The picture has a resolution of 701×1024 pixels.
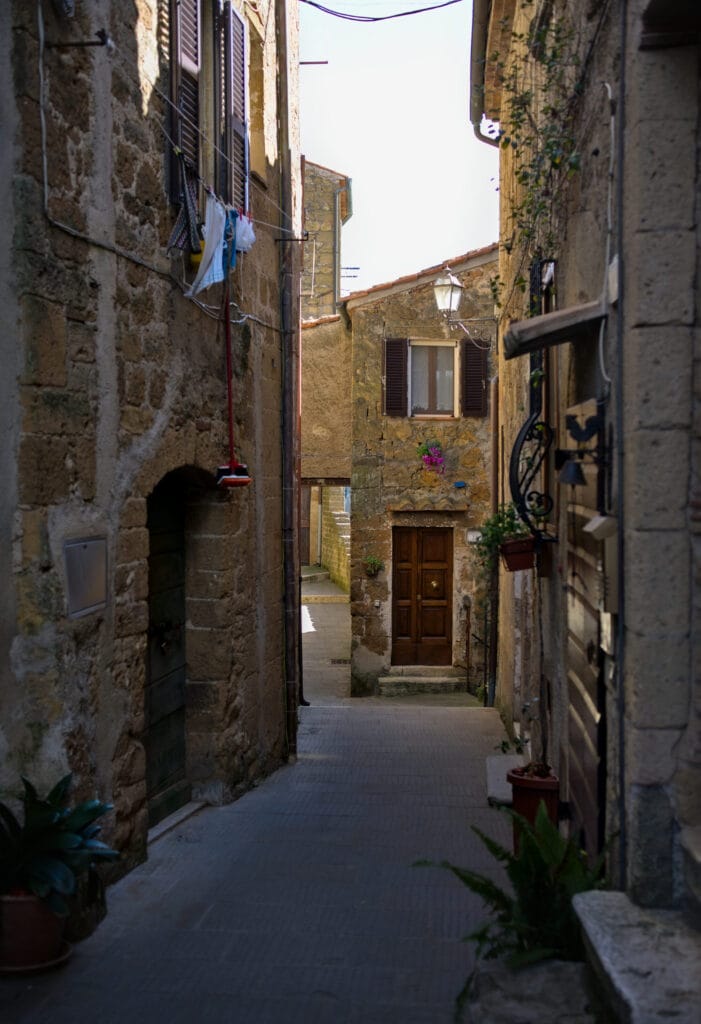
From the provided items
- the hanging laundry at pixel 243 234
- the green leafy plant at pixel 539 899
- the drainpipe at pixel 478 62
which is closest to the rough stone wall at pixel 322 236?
the drainpipe at pixel 478 62

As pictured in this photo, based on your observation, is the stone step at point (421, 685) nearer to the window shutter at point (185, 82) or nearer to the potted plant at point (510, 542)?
the potted plant at point (510, 542)

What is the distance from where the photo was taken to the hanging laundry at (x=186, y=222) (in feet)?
21.9

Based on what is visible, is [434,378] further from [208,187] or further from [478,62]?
[208,187]

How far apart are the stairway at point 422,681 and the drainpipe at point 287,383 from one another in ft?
20.6

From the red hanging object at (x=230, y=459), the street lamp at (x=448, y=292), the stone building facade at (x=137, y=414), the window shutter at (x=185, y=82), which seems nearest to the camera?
the stone building facade at (x=137, y=414)

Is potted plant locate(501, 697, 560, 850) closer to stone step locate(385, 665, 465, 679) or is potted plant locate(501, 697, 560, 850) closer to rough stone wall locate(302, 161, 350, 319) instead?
stone step locate(385, 665, 465, 679)

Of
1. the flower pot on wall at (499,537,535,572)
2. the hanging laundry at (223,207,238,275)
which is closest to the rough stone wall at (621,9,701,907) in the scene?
the flower pot on wall at (499,537,535,572)

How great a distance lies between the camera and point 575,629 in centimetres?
568

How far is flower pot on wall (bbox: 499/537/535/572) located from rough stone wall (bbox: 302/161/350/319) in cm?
2217

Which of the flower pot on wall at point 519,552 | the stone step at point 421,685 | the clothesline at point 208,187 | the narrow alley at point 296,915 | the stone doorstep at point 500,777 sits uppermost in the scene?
the clothesline at point 208,187

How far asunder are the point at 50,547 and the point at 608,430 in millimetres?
2509

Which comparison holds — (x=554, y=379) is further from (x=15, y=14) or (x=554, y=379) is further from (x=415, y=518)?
(x=415, y=518)

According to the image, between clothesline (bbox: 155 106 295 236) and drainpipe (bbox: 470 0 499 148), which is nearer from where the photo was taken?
clothesline (bbox: 155 106 295 236)

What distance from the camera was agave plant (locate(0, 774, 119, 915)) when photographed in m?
4.57
